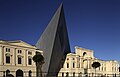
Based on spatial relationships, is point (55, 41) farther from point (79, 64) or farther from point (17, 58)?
point (79, 64)

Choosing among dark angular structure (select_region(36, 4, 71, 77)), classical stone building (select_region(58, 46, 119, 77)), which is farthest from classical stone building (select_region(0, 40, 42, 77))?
classical stone building (select_region(58, 46, 119, 77))

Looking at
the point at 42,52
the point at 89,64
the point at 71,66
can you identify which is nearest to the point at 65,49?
the point at 42,52

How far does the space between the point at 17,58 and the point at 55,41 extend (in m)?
15.4

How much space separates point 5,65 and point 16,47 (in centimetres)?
615

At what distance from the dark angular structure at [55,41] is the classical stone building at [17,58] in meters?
8.13

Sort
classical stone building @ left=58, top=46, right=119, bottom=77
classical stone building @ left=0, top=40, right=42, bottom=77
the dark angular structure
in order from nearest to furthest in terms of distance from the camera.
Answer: the dark angular structure
classical stone building @ left=0, top=40, right=42, bottom=77
classical stone building @ left=58, top=46, right=119, bottom=77

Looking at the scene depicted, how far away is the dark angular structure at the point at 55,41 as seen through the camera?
159 feet

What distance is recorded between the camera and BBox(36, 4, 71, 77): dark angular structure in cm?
4859

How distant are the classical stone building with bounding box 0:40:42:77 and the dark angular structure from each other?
8130 mm

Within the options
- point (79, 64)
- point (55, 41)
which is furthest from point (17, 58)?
point (79, 64)

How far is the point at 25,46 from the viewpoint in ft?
204

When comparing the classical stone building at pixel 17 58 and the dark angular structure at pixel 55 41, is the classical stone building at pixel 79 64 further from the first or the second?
the dark angular structure at pixel 55 41

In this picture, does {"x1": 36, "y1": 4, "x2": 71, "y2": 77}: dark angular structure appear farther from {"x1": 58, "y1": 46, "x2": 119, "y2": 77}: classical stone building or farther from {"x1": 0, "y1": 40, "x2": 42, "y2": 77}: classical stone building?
{"x1": 58, "y1": 46, "x2": 119, "y2": 77}: classical stone building

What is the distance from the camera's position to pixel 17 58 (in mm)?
59719
